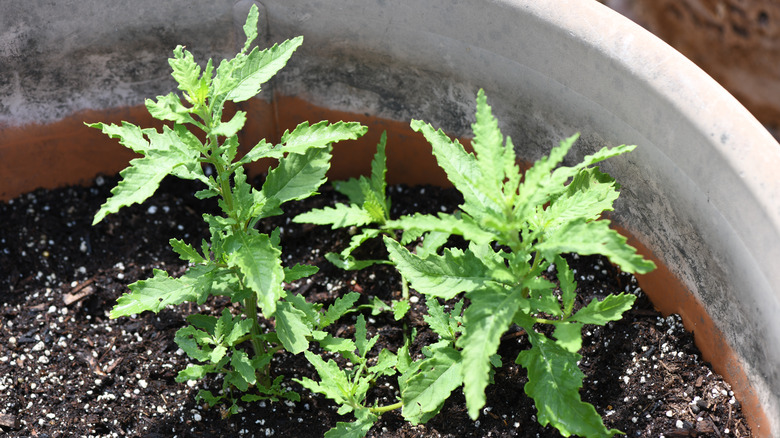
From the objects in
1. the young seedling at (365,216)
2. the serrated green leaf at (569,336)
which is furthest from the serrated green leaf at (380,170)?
the serrated green leaf at (569,336)

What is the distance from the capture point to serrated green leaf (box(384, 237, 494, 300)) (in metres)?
1.59

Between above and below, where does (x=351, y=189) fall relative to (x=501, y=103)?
below

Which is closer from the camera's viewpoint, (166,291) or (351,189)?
(166,291)

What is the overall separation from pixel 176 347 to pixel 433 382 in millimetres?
767

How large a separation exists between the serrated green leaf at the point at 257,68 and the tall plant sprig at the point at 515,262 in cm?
33

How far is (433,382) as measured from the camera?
67.9 inches

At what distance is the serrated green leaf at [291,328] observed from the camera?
1712 millimetres

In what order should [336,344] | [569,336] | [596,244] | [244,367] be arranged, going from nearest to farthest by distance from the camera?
1. [596,244]
2. [569,336]
3. [244,367]
4. [336,344]

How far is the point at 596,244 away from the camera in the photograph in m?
1.42

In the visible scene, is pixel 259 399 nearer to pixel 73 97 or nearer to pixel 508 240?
pixel 508 240

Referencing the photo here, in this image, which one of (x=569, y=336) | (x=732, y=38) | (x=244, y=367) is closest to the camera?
(x=569, y=336)

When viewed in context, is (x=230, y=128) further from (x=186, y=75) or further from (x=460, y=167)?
(x=460, y=167)

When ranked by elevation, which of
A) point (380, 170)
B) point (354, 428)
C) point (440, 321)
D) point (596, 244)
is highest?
point (596, 244)

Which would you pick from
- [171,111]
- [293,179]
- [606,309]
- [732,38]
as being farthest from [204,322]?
[732,38]
